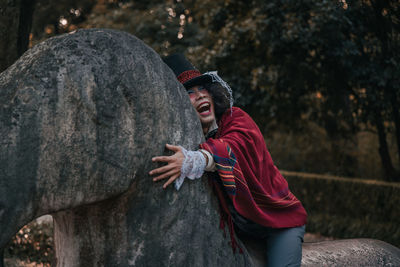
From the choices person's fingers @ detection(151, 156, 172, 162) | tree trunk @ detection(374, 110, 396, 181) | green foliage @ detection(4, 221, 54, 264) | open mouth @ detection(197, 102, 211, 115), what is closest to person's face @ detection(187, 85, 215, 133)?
open mouth @ detection(197, 102, 211, 115)

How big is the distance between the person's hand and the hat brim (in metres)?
0.61

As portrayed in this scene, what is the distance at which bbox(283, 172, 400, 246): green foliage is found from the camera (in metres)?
7.77

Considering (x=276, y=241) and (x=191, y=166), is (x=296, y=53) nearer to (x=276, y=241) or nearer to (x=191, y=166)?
(x=276, y=241)

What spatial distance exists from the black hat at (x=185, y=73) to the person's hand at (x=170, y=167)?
2.02 ft

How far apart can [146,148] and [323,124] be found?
31.7ft

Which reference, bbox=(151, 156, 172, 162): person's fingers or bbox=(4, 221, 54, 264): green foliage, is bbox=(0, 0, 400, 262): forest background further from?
bbox=(151, 156, 172, 162): person's fingers

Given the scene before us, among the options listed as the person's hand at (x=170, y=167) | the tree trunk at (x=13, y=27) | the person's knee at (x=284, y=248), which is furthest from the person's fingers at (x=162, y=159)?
the tree trunk at (x=13, y=27)

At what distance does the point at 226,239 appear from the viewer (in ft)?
6.08

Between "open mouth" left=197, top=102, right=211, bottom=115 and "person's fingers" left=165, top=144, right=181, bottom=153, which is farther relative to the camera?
"open mouth" left=197, top=102, right=211, bottom=115

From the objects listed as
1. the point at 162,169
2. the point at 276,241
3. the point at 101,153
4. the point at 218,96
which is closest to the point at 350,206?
the point at 276,241

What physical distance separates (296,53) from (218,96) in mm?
5817

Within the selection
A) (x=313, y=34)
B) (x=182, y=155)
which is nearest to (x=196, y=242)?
(x=182, y=155)

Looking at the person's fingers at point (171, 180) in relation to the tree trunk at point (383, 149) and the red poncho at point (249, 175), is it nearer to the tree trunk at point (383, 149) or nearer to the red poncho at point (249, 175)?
the red poncho at point (249, 175)

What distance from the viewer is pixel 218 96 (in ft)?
7.38
